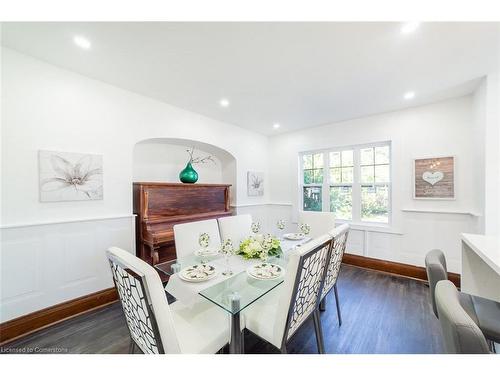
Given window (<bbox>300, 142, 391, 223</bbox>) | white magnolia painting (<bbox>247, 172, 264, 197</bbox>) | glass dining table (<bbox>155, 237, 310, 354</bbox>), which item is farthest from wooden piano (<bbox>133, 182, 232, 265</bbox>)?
window (<bbox>300, 142, 391, 223</bbox>)

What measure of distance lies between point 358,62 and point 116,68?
2478mm

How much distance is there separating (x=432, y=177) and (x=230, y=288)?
3.30 m

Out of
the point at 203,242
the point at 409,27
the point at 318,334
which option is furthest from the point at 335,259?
the point at 409,27

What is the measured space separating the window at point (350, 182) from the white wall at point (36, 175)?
311cm

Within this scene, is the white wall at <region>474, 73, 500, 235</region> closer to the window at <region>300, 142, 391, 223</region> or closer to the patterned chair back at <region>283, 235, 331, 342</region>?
the window at <region>300, 142, 391, 223</region>

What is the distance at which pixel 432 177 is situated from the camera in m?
2.97

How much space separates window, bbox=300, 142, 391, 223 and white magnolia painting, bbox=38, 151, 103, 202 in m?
3.62

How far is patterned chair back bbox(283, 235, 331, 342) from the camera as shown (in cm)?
119

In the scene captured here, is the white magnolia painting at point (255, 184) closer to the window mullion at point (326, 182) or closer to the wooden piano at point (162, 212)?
the wooden piano at point (162, 212)

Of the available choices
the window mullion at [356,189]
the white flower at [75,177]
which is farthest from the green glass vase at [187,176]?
the window mullion at [356,189]

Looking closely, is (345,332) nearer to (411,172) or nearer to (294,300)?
(294,300)

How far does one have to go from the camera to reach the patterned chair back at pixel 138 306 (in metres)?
0.97

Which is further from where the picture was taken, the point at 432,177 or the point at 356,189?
the point at 356,189

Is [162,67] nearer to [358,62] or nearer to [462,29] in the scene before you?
[358,62]
